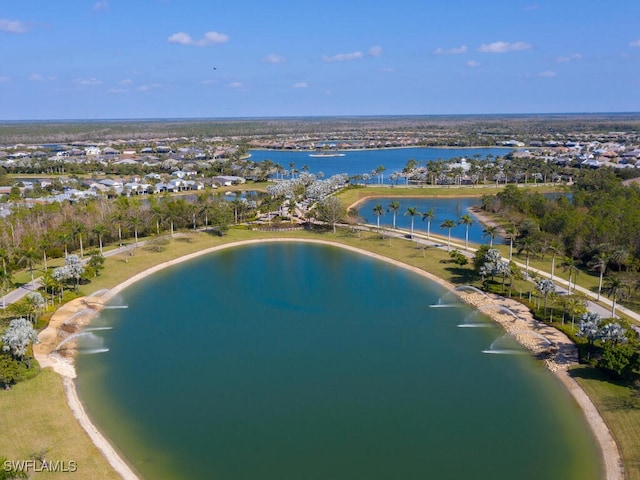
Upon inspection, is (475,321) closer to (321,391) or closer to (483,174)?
(321,391)

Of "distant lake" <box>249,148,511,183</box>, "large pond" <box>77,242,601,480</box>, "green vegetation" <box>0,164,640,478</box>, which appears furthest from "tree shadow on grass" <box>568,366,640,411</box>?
"distant lake" <box>249,148,511,183</box>

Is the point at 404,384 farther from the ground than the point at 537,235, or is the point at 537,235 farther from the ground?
the point at 537,235

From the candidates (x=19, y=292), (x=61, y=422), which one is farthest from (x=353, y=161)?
(x=61, y=422)

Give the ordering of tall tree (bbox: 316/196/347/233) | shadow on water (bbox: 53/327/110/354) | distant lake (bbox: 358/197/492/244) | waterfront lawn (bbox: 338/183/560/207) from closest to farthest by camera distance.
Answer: shadow on water (bbox: 53/327/110/354) < tall tree (bbox: 316/196/347/233) < distant lake (bbox: 358/197/492/244) < waterfront lawn (bbox: 338/183/560/207)

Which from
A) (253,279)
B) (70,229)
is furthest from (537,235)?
(70,229)

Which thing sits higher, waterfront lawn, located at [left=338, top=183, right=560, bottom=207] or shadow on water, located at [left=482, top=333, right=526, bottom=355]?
waterfront lawn, located at [left=338, top=183, right=560, bottom=207]

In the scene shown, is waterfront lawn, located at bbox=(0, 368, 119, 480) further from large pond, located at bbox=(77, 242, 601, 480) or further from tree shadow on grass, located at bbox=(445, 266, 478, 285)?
tree shadow on grass, located at bbox=(445, 266, 478, 285)

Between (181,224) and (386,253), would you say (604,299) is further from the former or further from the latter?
(181,224)
